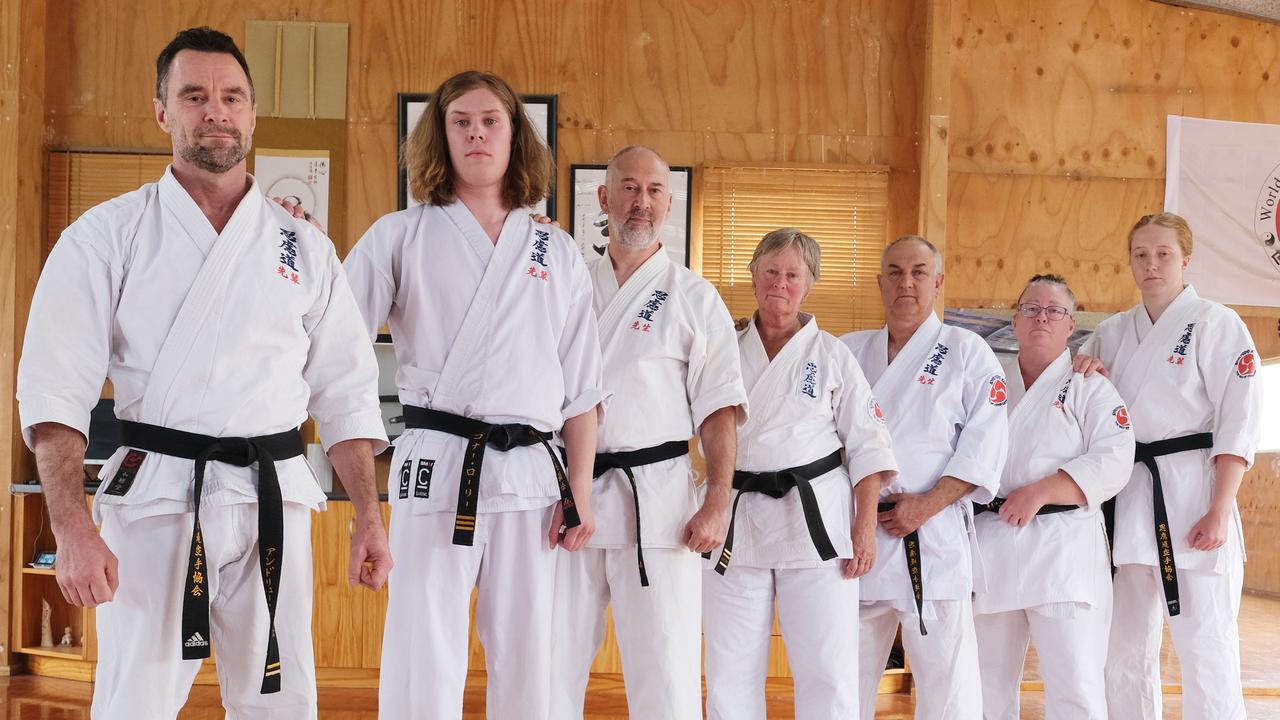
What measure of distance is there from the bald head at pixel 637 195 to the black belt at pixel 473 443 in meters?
0.67

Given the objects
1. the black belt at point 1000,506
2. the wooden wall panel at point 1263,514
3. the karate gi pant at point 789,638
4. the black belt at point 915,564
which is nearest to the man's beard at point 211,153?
the karate gi pant at point 789,638

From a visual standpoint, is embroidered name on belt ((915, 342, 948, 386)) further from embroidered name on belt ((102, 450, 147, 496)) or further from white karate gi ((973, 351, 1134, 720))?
embroidered name on belt ((102, 450, 147, 496))

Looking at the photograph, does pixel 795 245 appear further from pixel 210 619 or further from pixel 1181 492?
pixel 210 619

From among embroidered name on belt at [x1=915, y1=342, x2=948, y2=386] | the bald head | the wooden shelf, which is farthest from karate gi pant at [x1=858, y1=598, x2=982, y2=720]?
the wooden shelf

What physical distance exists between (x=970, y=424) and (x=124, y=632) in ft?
7.22

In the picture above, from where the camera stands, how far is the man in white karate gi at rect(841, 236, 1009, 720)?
295 cm

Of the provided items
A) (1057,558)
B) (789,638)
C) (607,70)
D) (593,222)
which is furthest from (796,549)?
(607,70)

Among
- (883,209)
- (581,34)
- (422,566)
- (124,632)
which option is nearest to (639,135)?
(581,34)

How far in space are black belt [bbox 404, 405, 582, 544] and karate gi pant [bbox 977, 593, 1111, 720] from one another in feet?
5.34

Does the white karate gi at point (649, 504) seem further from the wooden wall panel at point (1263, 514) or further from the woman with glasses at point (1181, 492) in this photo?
the wooden wall panel at point (1263, 514)

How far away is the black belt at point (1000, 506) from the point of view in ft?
10.5

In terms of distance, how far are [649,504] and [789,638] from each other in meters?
0.60

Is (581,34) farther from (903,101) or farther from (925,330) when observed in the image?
(925,330)

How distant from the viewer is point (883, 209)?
5.02 meters
